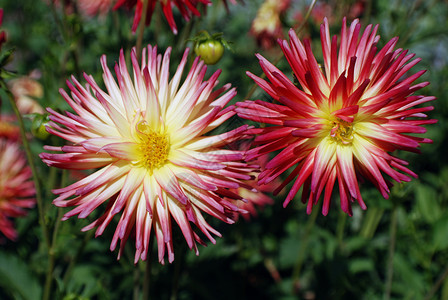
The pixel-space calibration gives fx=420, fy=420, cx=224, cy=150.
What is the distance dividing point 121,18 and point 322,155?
2058mm

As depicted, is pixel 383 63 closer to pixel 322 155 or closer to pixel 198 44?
pixel 322 155

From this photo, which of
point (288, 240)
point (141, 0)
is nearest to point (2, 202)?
point (141, 0)

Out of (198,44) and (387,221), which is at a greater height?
(198,44)

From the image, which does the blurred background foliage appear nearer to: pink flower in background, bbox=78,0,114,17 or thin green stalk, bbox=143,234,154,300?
pink flower in background, bbox=78,0,114,17

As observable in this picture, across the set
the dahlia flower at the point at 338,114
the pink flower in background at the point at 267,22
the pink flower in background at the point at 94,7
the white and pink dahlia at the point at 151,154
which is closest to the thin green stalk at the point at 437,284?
the dahlia flower at the point at 338,114

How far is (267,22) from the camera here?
3.35 metres

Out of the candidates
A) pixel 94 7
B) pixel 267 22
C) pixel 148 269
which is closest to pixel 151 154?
pixel 148 269

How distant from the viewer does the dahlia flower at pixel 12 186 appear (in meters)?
2.10

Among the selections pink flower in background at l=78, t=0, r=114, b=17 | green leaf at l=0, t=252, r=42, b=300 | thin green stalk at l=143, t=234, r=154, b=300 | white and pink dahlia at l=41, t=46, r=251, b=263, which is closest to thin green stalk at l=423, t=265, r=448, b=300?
white and pink dahlia at l=41, t=46, r=251, b=263

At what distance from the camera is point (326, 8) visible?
3656 mm

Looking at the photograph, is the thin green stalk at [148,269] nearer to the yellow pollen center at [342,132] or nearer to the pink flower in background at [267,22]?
the yellow pollen center at [342,132]

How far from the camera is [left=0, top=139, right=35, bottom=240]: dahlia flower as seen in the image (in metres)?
2.10

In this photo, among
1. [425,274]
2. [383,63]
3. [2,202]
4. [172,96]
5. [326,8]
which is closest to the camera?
[383,63]

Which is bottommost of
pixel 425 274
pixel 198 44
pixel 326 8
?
pixel 425 274
